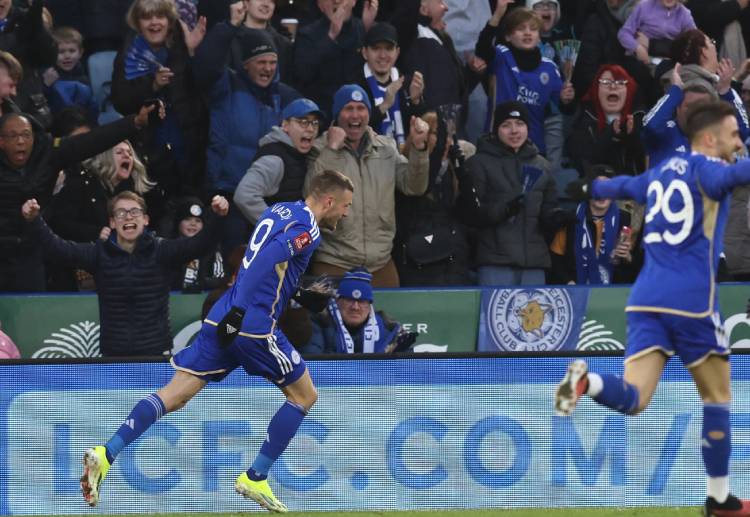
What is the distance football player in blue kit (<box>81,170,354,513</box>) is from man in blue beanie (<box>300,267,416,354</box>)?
6.16ft

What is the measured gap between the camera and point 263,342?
9055 millimetres

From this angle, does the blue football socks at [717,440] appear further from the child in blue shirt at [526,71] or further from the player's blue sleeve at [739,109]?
the child in blue shirt at [526,71]

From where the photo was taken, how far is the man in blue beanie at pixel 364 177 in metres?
12.1

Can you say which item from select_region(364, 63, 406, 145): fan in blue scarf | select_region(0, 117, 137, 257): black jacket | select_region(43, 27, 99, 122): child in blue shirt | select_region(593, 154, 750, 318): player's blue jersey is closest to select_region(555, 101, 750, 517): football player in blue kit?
select_region(593, 154, 750, 318): player's blue jersey

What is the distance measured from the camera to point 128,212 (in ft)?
36.3

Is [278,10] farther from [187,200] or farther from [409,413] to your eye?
[409,413]

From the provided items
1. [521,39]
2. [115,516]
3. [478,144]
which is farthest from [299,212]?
[521,39]

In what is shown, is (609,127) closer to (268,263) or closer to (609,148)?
(609,148)

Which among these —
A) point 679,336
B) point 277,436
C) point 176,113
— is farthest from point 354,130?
point 679,336

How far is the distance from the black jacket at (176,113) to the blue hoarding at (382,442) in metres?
3.09

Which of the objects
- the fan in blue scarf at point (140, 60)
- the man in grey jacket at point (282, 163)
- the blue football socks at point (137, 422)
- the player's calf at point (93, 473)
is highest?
the fan in blue scarf at point (140, 60)

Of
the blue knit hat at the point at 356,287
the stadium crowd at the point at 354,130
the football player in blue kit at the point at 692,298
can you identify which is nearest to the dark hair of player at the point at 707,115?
the football player in blue kit at the point at 692,298

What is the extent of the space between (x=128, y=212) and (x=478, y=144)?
3.25 m

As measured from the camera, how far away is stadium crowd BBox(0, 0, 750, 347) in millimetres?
12109
